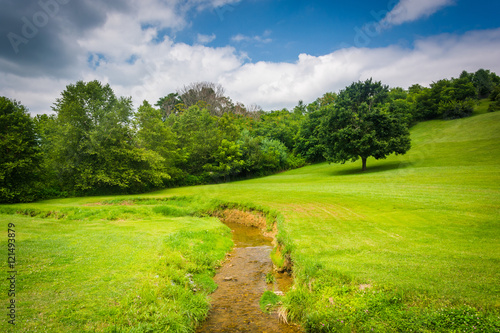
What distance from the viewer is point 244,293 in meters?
9.68

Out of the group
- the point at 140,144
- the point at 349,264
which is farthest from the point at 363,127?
the point at 349,264

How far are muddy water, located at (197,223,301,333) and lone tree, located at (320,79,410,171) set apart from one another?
106ft

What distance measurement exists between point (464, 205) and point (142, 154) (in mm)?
38447

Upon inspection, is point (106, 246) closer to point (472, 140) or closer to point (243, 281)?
point (243, 281)

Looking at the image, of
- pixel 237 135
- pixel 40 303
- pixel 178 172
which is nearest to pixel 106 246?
pixel 40 303

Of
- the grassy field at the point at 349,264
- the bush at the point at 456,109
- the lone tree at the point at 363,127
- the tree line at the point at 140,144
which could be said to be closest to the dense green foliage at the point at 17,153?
the tree line at the point at 140,144

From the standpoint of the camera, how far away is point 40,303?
259 inches

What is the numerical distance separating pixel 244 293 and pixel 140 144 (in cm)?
3779

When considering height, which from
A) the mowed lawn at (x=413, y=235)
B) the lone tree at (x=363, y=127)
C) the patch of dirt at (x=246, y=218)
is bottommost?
the patch of dirt at (x=246, y=218)

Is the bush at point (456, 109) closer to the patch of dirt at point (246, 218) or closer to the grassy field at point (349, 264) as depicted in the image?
the grassy field at point (349, 264)

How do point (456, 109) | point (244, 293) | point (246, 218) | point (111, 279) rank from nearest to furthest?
1. point (111, 279)
2. point (244, 293)
3. point (246, 218)
4. point (456, 109)

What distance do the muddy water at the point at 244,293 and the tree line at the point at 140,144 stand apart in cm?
2917

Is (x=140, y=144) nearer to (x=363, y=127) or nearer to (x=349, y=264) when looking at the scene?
(x=363, y=127)

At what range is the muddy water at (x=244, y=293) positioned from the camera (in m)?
7.53
